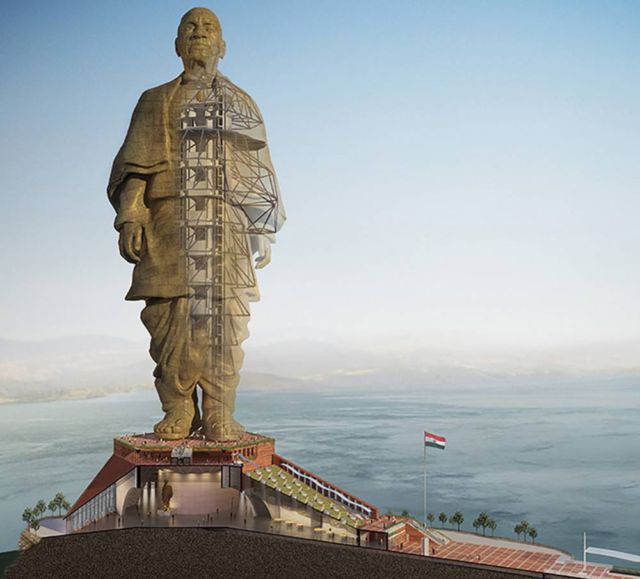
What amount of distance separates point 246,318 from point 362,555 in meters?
12.2

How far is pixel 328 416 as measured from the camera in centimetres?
9662

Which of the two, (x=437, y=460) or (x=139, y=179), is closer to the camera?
(x=139, y=179)

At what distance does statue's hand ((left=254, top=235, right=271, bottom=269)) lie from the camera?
36125 mm

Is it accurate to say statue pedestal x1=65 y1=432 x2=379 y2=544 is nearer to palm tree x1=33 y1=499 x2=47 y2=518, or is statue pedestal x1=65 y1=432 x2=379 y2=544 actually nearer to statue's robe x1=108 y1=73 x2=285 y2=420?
statue's robe x1=108 y1=73 x2=285 y2=420

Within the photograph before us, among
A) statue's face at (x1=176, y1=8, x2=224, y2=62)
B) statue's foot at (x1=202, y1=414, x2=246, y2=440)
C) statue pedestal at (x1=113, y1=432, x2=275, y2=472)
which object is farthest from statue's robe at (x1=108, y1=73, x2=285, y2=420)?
statue pedestal at (x1=113, y1=432, x2=275, y2=472)

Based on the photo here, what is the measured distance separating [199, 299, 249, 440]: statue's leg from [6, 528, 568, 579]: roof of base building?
5654 millimetres

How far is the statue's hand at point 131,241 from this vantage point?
3266 cm

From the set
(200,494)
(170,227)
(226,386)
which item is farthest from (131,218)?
(200,494)

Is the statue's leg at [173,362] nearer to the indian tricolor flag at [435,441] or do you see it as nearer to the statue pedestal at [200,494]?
the statue pedestal at [200,494]

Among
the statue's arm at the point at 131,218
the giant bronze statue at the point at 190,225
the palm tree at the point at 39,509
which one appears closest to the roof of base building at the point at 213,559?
the giant bronze statue at the point at 190,225

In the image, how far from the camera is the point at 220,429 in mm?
32438

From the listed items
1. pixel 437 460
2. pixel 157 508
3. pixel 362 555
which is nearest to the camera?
pixel 362 555

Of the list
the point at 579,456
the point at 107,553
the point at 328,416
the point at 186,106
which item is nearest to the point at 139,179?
the point at 186,106

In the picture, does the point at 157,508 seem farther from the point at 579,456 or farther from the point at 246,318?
the point at 579,456
